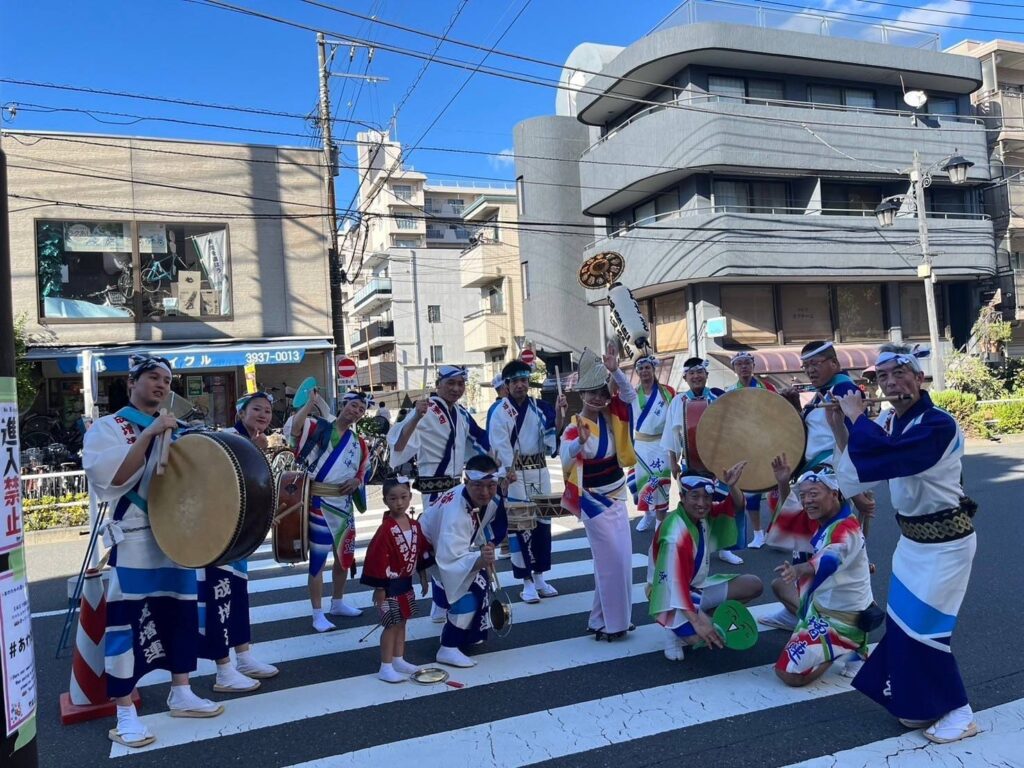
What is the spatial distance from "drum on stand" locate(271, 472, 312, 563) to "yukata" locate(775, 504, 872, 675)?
10.4 feet

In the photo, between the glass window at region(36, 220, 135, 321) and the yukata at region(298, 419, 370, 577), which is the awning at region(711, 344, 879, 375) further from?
the yukata at region(298, 419, 370, 577)

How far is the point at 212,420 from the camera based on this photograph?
17.2 meters

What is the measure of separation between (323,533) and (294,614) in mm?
977

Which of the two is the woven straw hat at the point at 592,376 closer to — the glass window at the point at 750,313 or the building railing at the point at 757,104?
the building railing at the point at 757,104

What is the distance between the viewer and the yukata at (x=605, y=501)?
480 centimetres

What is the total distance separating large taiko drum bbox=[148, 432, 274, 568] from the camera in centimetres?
363

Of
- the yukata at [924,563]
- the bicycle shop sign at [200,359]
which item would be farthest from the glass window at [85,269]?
the yukata at [924,563]

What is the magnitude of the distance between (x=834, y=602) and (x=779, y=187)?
2105 centimetres

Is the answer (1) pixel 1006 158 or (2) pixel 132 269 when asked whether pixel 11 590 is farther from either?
(1) pixel 1006 158

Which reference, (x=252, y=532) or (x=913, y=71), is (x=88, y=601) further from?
(x=913, y=71)

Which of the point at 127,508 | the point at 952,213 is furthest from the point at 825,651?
the point at 952,213

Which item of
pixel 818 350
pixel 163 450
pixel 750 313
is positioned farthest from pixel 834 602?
pixel 750 313

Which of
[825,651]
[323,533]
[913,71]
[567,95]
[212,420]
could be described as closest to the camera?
[825,651]

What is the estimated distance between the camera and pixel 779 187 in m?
22.8
